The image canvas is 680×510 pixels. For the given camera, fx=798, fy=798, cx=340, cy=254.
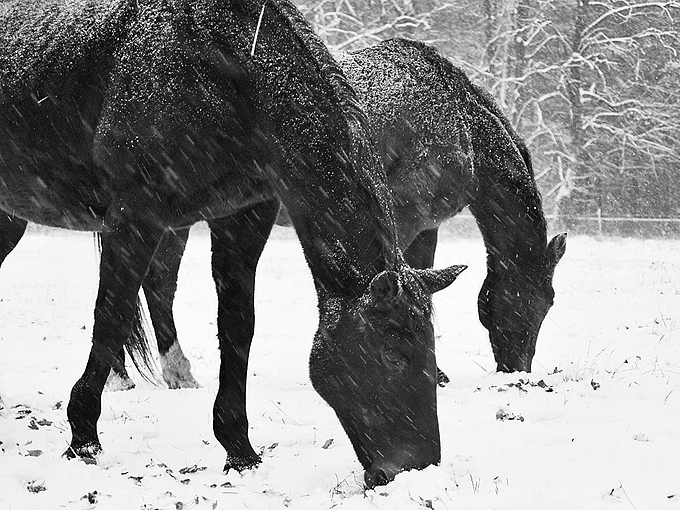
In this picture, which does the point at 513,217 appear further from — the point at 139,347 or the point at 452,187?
the point at 139,347

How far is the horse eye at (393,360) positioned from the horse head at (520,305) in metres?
3.60

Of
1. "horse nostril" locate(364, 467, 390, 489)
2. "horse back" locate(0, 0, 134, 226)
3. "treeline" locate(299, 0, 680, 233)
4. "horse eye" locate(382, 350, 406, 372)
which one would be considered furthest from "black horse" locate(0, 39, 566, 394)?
"treeline" locate(299, 0, 680, 233)

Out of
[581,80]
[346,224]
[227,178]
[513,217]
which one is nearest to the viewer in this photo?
[346,224]

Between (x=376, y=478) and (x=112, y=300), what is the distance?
168 cm

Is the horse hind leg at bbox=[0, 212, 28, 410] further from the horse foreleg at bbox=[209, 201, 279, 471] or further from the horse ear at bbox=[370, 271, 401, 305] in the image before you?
the horse ear at bbox=[370, 271, 401, 305]

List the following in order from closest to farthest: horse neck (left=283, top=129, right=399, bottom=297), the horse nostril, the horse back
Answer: the horse nostril → horse neck (left=283, top=129, right=399, bottom=297) → the horse back

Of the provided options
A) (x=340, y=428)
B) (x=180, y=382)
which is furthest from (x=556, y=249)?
(x=180, y=382)

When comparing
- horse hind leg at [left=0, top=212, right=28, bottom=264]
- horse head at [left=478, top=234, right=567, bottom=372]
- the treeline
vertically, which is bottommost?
the treeline

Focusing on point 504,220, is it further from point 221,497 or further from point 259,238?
point 221,497

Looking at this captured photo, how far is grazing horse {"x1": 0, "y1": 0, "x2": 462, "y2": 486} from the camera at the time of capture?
3289 mm

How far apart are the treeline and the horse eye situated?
19326mm

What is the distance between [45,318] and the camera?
970 cm

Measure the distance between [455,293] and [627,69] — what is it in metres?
13.8

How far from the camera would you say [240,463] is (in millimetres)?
→ 4109
